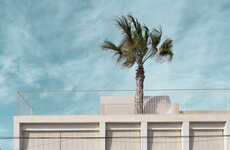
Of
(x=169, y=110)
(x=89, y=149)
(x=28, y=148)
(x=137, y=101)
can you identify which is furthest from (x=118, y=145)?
(x=28, y=148)

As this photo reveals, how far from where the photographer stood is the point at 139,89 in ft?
55.2

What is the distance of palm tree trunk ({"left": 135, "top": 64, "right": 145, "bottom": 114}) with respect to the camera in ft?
54.2

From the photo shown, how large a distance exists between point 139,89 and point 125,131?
2750 millimetres

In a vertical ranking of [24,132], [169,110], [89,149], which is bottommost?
[89,149]

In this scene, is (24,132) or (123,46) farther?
(123,46)

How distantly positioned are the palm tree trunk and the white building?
39.6 inches

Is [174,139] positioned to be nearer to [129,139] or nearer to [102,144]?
[129,139]

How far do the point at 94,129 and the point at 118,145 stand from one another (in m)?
1.66

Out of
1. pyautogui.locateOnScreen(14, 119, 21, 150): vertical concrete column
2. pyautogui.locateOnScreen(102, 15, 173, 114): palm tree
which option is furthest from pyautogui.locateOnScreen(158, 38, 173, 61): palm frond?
pyautogui.locateOnScreen(14, 119, 21, 150): vertical concrete column

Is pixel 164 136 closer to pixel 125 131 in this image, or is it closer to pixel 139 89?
pixel 125 131

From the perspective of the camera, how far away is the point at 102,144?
15.4 metres

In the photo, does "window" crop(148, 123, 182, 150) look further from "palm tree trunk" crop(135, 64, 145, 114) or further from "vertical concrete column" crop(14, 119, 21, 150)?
"vertical concrete column" crop(14, 119, 21, 150)

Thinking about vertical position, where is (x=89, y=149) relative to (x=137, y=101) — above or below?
below

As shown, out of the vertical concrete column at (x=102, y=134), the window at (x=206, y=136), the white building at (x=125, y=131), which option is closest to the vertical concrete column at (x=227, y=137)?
the white building at (x=125, y=131)
